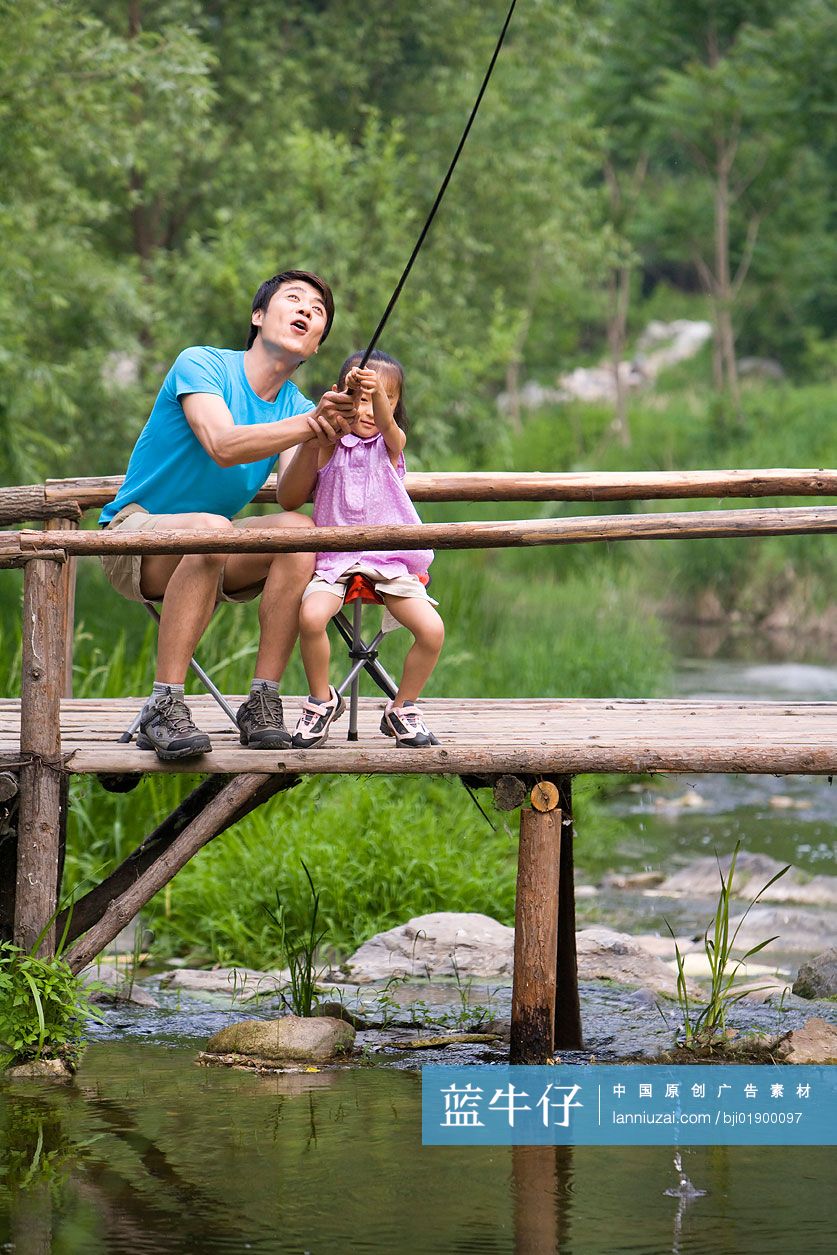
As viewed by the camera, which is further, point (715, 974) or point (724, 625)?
point (724, 625)

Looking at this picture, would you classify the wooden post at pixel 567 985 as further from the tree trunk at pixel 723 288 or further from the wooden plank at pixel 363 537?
the tree trunk at pixel 723 288

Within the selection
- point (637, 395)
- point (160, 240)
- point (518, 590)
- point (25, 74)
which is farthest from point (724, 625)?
point (637, 395)

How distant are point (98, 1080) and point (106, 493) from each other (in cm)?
188

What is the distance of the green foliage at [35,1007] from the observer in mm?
4488

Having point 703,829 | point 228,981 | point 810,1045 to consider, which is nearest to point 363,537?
point 810,1045

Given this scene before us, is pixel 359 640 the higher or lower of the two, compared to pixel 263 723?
higher

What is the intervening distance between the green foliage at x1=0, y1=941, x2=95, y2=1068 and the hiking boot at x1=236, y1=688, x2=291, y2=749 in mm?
763

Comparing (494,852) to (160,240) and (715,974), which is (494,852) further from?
(160,240)

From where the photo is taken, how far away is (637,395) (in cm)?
2739

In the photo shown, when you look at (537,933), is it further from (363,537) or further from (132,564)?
(132,564)

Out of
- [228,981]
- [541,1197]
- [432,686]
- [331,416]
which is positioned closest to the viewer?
[541,1197]

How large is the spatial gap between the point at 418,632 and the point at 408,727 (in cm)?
26

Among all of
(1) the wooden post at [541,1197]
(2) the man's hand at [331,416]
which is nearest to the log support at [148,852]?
(2) the man's hand at [331,416]

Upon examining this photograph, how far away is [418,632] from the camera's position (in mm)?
4773
